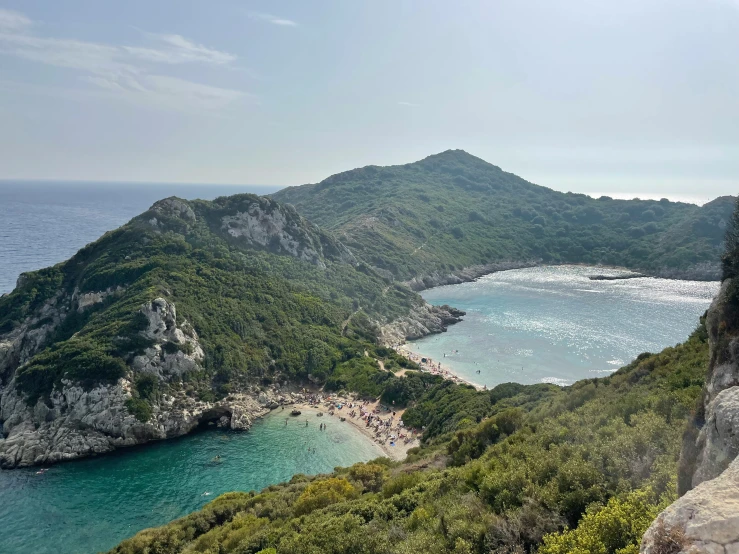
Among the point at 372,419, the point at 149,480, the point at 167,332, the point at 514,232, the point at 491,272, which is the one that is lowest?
the point at 149,480

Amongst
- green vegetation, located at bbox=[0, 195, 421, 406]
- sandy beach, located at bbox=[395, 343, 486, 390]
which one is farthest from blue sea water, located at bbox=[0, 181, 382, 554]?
sandy beach, located at bbox=[395, 343, 486, 390]

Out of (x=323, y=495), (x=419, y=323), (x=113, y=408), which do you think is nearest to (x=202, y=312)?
(x=113, y=408)

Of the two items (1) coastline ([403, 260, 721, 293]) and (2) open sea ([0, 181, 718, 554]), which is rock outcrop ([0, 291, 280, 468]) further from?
(1) coastline ([403, 260, 721, 293])

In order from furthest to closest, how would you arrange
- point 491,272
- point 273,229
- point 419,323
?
point 491,272 < point 273,229 < point 419,323

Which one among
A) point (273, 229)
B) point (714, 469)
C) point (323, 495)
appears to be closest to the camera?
point (714, 469)

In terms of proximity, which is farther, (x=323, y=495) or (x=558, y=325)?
(x=558, y=325)

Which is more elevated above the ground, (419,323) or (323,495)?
(323,495)

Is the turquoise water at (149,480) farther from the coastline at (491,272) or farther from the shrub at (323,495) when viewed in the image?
the coastline at (491,272)

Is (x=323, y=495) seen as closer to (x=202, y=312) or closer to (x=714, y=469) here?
(x=714, y=469)
